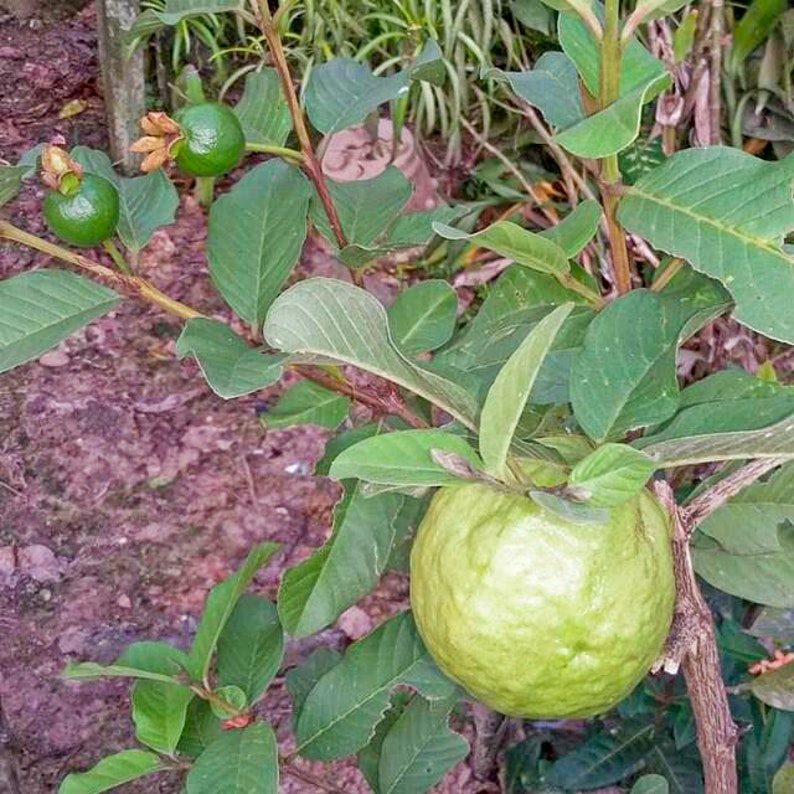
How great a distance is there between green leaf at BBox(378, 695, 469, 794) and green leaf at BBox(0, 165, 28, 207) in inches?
25.1

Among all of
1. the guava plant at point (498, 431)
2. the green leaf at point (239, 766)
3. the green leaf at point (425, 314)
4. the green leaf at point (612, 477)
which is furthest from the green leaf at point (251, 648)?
the green leaf at point (612, 477)

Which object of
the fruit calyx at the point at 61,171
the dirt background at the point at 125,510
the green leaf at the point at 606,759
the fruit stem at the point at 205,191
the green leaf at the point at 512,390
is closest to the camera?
the green leaf at the point at 512,390

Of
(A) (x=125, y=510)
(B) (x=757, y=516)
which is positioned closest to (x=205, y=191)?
(A) (x=125, y=510)

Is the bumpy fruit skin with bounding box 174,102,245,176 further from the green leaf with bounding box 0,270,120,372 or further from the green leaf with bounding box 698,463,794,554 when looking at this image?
the green leaf with bounding box 698,463,794,554

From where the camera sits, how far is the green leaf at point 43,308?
787mm

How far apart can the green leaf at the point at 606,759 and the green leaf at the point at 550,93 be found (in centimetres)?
79

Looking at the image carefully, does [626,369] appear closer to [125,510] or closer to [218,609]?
[218,609]

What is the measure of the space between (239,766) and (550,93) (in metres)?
0.64

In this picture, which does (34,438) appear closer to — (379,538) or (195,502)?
(195,502)

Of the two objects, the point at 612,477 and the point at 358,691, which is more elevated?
the point at 612,477

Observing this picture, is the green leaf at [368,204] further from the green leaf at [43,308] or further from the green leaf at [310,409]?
the green leaf at [43,308]

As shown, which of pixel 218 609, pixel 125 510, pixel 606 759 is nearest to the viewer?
pixel 218 609

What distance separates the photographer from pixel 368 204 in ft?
3.51

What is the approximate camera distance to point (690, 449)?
597 millimetres
